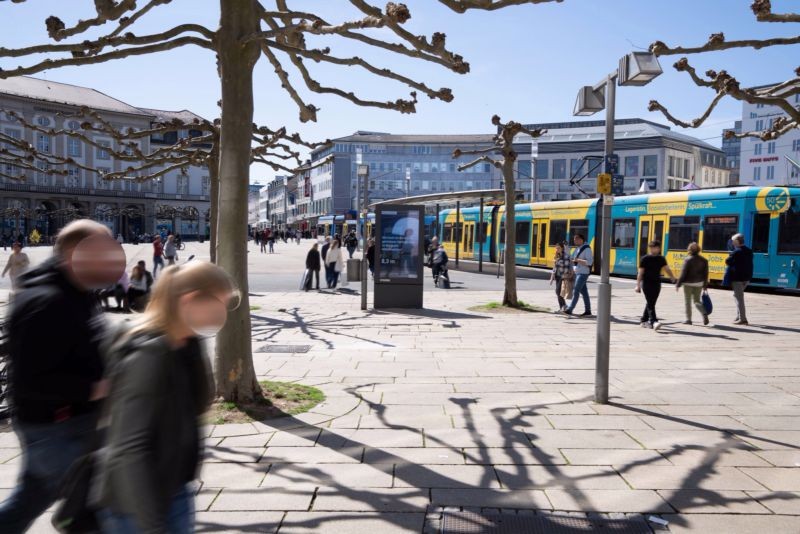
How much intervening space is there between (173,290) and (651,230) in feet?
72.5

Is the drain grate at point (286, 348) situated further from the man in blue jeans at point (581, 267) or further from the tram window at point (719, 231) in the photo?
the tram window at point (719, 231)

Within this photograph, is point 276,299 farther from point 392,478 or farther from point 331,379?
point 392,478

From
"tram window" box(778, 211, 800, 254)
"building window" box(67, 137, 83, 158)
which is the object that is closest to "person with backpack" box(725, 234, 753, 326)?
"tram window" box(778, 211, 800, 254)

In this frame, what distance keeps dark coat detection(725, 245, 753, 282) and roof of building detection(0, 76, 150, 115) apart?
238 ft

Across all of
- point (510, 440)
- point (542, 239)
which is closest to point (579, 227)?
point (542, 239)

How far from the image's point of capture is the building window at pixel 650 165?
246 feet

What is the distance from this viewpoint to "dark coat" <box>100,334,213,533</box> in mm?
2088

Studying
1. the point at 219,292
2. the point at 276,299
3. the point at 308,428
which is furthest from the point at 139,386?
the point at 276,299

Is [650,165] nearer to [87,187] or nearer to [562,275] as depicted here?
[562,275]

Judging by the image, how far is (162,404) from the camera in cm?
213

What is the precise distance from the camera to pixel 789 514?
379 cm

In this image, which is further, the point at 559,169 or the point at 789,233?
the point at 559,169

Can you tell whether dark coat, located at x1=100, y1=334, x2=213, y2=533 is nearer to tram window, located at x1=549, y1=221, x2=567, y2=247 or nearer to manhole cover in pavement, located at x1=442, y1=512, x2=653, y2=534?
manhole cover in pavement, located at x1=442, y1=512, x2=653, y2=534

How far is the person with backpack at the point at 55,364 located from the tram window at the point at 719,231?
64.3 ft
